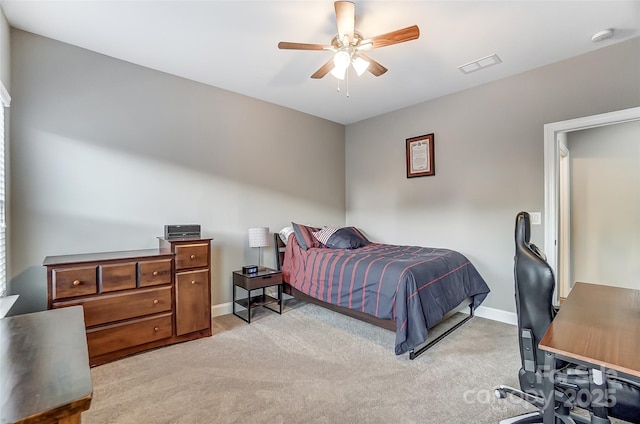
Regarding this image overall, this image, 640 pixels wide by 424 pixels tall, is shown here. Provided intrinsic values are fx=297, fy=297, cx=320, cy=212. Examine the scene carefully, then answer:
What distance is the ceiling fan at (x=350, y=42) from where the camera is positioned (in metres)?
1.98

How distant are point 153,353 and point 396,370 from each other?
2060mm

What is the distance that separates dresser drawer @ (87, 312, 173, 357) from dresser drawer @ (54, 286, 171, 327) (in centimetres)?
6

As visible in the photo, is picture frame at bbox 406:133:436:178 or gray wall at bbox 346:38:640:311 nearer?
gray wall at bbox 346:38:640:311

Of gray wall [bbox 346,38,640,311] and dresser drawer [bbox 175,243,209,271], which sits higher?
gray wall [bbox 346,38,640,311]

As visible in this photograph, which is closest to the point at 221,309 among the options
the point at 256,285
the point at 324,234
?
the point at 256,285

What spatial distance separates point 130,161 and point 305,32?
209 centimetres

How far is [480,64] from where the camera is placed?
301 centimetres

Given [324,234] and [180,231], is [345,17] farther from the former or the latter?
[324,234]

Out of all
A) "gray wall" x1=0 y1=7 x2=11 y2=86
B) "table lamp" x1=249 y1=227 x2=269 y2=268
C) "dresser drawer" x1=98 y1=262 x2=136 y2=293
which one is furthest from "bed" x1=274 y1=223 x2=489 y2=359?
"gray wall" x1=0 y1=7 x2=11 y2=86

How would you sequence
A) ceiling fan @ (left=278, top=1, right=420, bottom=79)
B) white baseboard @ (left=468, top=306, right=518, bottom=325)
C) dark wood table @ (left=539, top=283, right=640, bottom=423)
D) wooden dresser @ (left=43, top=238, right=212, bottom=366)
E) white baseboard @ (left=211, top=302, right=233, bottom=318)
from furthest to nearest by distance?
white baseboard @ (left=211, top=302, right=233, bottom=318)
white baseboard @ (left=468, top=306, right=518, bottom=325)
wooden dresser @ (left=43, top=238, right=212, bottom=366)
ceiling fan @ (left=278, top=1, right=420, bottom=79)
dark wood table @ (left=539, top=283, right=640, bottom=423)

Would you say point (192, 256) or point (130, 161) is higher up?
point (130, 161)

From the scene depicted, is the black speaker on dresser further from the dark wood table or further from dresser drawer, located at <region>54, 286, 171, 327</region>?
the dark wood table

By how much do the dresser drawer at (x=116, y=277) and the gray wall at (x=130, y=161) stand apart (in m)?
0.55

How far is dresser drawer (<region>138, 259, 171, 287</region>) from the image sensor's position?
2559 mm
